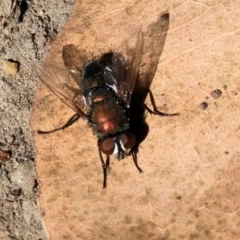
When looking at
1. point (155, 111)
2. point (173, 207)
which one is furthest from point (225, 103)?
point (173, 207)

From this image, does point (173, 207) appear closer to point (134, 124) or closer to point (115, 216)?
point (115, 216)

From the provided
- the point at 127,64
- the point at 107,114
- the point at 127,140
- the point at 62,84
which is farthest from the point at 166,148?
the point at 62,84

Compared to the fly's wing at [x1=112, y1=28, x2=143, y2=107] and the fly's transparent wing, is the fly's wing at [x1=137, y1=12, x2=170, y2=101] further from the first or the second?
the fly's transparent wing

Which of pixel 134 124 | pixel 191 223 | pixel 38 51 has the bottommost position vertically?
pixel 191 223

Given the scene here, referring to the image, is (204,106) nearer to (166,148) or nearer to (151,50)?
(166,148)

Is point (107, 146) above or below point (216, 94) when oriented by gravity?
below

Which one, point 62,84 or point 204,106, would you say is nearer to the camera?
point 204,106

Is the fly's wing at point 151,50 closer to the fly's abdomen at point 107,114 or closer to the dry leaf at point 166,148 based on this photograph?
the dry leaf at point 166,148
